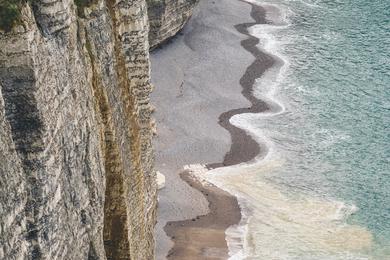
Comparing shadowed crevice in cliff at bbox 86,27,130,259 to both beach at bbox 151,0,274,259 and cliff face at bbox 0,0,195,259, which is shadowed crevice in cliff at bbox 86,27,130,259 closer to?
cliff face at bbox 0,0,195,259

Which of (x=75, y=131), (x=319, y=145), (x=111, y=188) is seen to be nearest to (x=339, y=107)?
(x=319, y=145)

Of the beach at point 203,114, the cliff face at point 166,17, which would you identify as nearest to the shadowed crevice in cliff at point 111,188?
the beach at point 203,114

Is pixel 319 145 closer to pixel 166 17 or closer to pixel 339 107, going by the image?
pixel 339 107

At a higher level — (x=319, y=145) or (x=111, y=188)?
(x=111, y=188)

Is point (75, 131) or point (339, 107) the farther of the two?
point (339, 107)

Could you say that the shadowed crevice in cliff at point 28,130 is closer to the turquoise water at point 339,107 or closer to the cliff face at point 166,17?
the turquoise water at point 339,107

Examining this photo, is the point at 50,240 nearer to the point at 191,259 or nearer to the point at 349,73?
the point at 191,259

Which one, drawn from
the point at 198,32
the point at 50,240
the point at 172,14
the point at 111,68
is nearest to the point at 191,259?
the point at 111,68
